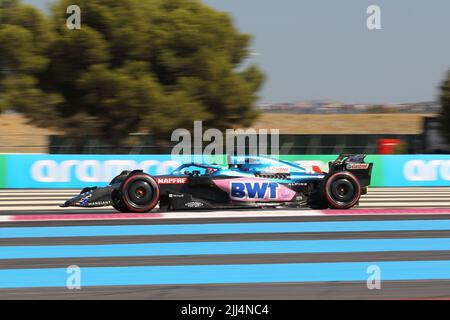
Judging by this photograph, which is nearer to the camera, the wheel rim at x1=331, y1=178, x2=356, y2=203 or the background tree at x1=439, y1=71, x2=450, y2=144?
the wheel rim at x1=331, y1=178, x2=356, y2=203

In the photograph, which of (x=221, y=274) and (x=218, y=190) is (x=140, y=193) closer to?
(x=218, y=190)

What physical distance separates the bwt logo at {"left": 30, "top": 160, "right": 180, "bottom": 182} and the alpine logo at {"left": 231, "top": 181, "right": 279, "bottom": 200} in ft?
22.1

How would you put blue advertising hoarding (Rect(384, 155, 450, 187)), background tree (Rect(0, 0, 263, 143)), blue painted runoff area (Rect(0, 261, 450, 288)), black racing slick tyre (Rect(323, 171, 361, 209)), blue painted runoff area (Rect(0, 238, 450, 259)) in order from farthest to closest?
background tree (Rect(0, 0, 263, 143)), blue advertising hoarding (Rect(384, 155, 450, 187)), black racing slick tyre (Rect(323, 171, 361, 209)), blue painted runoff area (Rect(0, 238, 450, 259)), blue painted runoff area (Rect(0, 261, 450, 288))

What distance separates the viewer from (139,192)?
10.4 meters

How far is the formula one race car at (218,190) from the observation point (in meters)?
10.3

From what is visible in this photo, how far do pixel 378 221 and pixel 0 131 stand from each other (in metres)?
48.3

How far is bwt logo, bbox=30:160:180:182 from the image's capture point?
1686 centimetres

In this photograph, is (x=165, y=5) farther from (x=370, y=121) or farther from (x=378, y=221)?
(x=370, y=121)

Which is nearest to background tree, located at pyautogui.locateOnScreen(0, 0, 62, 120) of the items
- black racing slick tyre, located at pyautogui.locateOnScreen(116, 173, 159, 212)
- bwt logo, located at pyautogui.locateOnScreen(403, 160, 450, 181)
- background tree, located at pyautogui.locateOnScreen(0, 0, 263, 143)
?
background tree, located at pyautogui.locateOnScreen(0, 0, 263, 143)

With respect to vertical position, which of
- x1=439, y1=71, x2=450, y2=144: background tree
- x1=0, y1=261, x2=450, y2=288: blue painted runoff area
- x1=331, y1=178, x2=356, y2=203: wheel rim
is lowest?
x1=0, y1=261, x2=450, y2=288: blue painted runoff area

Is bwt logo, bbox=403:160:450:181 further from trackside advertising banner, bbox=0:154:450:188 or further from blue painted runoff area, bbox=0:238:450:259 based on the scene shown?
blue painted runoff area, bbox=0:238:450:259

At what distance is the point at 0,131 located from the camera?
176ft

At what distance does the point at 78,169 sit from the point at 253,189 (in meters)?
7.71

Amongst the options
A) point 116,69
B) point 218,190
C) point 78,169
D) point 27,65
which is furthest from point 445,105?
point 218,190
